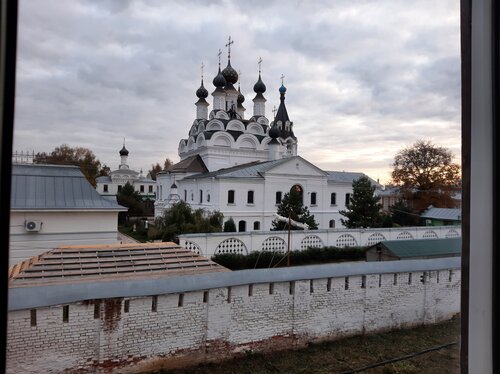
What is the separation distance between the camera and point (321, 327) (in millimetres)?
2502

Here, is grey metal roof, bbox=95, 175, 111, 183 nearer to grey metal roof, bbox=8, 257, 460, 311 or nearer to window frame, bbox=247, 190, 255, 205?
grey metal roof, bbox=8, 257, 460, 311

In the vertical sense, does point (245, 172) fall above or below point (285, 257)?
above

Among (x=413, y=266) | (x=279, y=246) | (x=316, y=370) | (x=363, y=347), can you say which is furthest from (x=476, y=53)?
(x=279, y=246)

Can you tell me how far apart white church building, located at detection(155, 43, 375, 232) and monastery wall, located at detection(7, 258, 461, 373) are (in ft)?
16.0

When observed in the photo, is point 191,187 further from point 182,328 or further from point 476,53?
point 476,53

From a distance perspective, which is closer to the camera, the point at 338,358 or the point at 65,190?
the point at 65,190

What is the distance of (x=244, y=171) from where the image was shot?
8883mm

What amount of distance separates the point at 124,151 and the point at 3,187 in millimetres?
915

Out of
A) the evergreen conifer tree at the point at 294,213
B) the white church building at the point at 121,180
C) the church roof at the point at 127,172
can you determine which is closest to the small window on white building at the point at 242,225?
the evergreen conifer tree at the point at 294,213

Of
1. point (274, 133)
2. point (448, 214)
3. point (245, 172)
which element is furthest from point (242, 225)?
point (448, 214)

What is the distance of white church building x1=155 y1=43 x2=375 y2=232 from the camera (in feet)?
27.7

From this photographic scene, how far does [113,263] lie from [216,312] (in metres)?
0.75

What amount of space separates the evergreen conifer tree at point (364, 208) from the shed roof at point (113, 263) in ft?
12.9

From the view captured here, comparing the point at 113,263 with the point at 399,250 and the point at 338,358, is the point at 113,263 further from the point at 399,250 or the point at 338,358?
the point at 399,250
